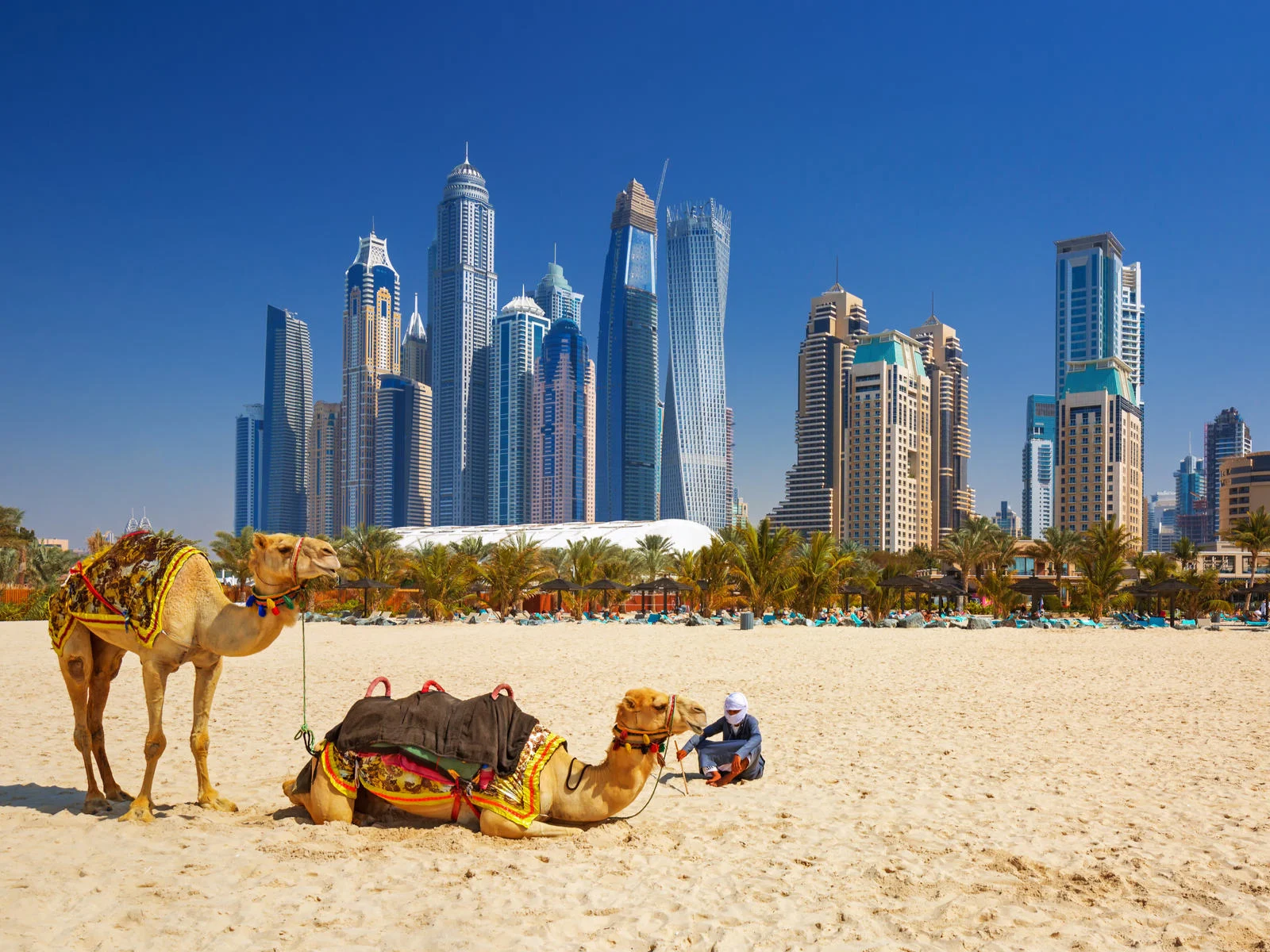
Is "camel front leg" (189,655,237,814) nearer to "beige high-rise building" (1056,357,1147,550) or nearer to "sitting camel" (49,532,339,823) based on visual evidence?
"sitting camel" (49,532,339,823)

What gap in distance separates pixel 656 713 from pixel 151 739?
351 cm

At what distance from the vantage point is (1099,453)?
156 metres

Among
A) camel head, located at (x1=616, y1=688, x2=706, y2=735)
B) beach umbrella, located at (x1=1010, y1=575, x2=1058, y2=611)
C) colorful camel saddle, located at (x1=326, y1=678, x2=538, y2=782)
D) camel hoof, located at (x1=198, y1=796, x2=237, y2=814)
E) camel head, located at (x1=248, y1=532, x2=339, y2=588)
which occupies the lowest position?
beach umbrella, located at (x1=1010, y1=575, x2=1058, y2=611)

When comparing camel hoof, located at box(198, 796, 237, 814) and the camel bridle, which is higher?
the camel bridle

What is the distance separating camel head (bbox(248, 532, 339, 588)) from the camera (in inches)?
222

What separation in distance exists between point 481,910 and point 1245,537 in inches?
2034

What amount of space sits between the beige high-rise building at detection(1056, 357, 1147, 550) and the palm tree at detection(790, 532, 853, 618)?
13808 centimetres

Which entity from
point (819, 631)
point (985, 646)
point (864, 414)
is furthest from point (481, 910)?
point (864, 414)

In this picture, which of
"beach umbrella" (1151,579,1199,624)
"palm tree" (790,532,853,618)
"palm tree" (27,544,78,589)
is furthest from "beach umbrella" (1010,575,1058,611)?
"palm tree" (27,544,78,589)

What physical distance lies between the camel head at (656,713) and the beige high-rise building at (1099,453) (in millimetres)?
164908

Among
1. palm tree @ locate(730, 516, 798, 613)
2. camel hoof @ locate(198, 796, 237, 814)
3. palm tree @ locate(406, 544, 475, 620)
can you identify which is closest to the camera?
camel hoof @ locate(198, 796, 237, 814)

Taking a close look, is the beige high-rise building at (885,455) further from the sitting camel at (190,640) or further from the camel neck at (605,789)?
the sitting camel at (190,640)

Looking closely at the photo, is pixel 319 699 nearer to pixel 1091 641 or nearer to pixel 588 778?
pixel 588 778

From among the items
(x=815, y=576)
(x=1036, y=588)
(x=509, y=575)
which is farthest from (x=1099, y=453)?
(x=509, y=575)
